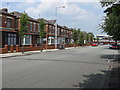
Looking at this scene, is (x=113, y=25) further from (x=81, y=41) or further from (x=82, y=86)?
(x=81, y=41)

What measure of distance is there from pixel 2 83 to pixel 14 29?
1089 inches

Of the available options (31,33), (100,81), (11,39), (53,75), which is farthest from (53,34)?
(100,81)

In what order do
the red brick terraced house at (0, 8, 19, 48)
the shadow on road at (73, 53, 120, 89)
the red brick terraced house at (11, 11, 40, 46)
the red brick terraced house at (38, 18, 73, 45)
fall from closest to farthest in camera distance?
the shadow on road at (73, 53, 120, 89) < the red brick terraced house at (0, 8, 19, 48) < the red brick terraced house at (11, 11, 40, 46) < the red brick terraced house at (38, 18, 73, 45)

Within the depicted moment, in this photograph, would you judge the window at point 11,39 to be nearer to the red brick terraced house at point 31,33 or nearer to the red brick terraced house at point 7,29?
the red brick terraced house at point 7,29

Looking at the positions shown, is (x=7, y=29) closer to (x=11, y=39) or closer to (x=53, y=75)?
(x=11, y=39)

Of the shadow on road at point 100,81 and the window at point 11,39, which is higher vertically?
the window at point 11,39

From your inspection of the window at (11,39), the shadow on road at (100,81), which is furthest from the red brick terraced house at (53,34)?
the shadow on road at (100,81)

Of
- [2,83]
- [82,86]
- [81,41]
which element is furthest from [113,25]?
[81,41]

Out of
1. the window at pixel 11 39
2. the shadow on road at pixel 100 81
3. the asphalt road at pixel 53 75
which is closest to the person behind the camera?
the shadow on road at pixel 100 81

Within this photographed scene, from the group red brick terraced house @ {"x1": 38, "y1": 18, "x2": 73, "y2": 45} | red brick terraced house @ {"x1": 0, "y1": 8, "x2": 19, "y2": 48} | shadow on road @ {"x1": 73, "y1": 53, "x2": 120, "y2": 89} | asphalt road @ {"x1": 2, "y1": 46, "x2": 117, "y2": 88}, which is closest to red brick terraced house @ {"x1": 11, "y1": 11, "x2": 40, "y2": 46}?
red brick terraced house @ {"x1": 38, "y1": 18, "x2": 73, "y2": 45}

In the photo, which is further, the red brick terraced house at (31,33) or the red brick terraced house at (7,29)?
the red brick terraced house at (31,33)

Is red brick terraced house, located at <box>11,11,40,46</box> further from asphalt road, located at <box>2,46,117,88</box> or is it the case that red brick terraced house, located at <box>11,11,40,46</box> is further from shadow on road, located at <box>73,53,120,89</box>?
shadow on road, located at <box>73,53,120,89</box>

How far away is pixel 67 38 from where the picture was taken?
2677 inches

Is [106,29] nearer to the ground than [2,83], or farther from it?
farther from it
